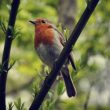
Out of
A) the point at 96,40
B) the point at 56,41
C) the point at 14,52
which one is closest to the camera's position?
the point at 56,41

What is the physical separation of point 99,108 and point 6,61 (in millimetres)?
7025

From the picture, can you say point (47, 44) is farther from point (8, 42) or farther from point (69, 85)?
point (8, 42)

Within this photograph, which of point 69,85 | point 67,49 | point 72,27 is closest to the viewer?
point 67,49

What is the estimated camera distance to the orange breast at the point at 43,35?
4.41 metres

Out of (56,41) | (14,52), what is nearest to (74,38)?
(56,41)

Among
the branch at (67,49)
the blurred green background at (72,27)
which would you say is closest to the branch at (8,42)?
the branch at (67,49)

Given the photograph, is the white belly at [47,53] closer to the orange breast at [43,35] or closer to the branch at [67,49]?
the orange breast at [43,35]

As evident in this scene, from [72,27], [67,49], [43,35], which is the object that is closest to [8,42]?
[67,49]

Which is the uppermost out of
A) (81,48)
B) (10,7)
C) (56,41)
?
(10,7)

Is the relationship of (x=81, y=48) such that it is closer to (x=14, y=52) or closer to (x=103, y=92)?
(x=14, y=52)

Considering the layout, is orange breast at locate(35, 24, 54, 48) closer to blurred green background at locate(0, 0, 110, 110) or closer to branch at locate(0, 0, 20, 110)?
blurred green background at locate(0, 0, 110, 110)

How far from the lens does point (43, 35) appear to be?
445 cm

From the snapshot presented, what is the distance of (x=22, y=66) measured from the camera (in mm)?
7852

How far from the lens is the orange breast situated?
4410mm
